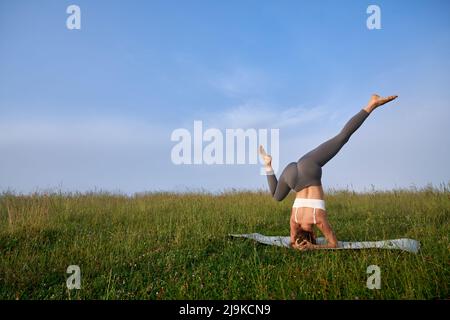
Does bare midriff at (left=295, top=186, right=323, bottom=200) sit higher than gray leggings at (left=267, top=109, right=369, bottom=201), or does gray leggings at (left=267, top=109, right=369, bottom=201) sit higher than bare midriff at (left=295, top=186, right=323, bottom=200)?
gray leggings at (left=267, top=109, right=369, bottom=201)

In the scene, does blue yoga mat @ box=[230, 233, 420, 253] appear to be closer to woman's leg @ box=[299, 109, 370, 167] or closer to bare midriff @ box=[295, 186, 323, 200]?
bare midriff @ box=[295, 186, 323, 200]

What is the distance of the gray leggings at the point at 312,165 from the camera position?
6480 mm

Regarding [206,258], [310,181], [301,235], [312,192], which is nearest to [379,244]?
[301,235]

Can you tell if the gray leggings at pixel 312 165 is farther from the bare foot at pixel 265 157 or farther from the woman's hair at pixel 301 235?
the woman's hair at pixel 301 235

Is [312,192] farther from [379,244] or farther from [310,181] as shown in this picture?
[379,244]

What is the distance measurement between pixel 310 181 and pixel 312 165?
0.90 feet

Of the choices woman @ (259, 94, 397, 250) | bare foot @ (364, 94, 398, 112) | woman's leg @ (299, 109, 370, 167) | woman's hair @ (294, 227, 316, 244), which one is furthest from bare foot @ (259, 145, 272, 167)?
bare foot @ (364, 94, 398, 112)

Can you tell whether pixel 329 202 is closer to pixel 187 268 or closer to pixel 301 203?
pixel 301 203

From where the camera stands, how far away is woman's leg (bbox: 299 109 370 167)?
646 cm

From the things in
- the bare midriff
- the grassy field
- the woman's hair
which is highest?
the bare midriff

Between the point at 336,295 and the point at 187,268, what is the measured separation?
2.49m

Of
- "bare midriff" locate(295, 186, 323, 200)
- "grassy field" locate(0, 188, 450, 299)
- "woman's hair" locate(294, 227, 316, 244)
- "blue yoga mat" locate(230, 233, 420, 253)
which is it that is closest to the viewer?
"grassy field" locate(0, 188, 450, 299)

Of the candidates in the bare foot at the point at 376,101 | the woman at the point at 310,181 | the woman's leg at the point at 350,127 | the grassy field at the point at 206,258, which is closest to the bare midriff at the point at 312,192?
the woman at the point at 310,181
